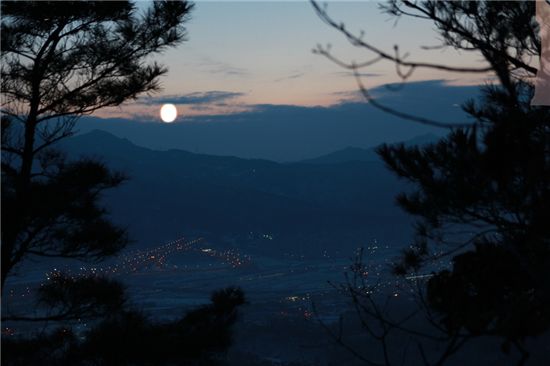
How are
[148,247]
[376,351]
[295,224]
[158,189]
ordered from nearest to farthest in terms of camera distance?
[376,351]
[148,247]
[295,224]
[158,189]

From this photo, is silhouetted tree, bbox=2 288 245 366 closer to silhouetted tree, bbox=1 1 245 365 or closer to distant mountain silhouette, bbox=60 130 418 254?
silhouetted tree, bbox=1 1 245 365

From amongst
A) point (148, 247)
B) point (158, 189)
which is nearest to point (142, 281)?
point (148, 247)

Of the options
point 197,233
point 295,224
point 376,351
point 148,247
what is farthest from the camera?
point 295,224

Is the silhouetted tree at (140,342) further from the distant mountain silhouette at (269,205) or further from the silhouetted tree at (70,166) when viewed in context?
the distant mountain silhouette at (269,205)

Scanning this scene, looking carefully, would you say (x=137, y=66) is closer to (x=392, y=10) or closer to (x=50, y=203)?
(x=50, y=203)

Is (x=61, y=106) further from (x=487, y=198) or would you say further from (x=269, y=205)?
(x=269, y=205)

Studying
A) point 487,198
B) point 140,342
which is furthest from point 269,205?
point 487,198

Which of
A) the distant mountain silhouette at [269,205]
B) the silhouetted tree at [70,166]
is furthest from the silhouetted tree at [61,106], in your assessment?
the distant mountain silhouette at [269,205]
